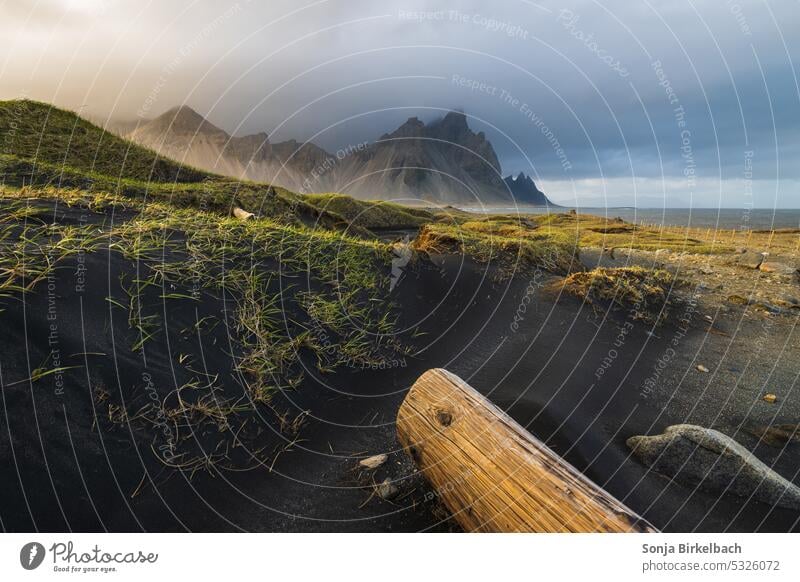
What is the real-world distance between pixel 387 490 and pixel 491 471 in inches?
57.7

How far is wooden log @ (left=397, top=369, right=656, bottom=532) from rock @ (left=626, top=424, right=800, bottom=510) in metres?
2.56

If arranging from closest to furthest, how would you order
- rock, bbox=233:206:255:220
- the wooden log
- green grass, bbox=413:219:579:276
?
the wooden log, rock, bbox=233:206:255:220, green grass, bbox=413:219:579:276

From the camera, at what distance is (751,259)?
16953mm

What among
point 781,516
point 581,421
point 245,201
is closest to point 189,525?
point 581,421

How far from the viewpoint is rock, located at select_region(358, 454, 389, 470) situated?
4.45m

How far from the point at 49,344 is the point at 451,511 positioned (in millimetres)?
4604

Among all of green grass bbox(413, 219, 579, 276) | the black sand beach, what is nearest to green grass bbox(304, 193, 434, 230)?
green grass bbox(413, 219, 579, 276)

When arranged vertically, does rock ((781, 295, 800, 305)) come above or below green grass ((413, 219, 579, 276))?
below

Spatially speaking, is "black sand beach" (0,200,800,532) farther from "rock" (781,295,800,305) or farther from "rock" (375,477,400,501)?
"rock" (781,295,800,305)

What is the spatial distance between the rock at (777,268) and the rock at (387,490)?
1946 centimetres

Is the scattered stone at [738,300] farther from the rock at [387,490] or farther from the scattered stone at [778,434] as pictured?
the rock at [387,490]

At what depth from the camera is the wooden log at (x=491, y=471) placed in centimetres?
271

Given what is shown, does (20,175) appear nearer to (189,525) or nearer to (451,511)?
(189,525)

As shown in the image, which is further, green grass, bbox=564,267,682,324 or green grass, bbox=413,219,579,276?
green grass, bbox=413,219,579,276
